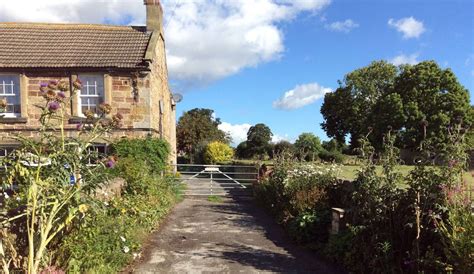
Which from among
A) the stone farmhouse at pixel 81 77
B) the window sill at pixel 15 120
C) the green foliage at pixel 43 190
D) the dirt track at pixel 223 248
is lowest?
the dirt track at pixel 223 248

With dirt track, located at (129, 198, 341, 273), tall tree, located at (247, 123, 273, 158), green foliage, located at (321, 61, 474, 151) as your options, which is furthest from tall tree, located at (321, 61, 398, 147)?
dirt track, located at (129, 198, 341, 273)

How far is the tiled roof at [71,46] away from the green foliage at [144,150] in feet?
9.58

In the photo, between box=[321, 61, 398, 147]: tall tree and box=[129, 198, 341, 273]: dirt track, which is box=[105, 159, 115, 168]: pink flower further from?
box=[321, 61, 398, 147]: tall tree

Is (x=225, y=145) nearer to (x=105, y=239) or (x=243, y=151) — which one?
(x=105, y=239)

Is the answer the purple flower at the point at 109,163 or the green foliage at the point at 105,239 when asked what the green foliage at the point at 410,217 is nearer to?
the green foliage at the point at 105,239

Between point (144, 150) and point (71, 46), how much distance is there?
550 cm

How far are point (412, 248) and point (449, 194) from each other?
3.01 ft

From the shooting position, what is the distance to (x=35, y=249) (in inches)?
202

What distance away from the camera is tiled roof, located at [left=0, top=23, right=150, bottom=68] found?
51.8 feet

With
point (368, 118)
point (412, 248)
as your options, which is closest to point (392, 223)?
point (412, 248)

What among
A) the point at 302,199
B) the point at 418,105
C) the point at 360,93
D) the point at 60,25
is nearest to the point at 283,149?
the point at 302,199

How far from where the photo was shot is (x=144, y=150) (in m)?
15.5

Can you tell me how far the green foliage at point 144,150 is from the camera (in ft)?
49.7

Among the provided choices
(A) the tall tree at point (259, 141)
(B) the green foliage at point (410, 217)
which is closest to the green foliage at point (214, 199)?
(B) the green foliage at point (410, 217)
